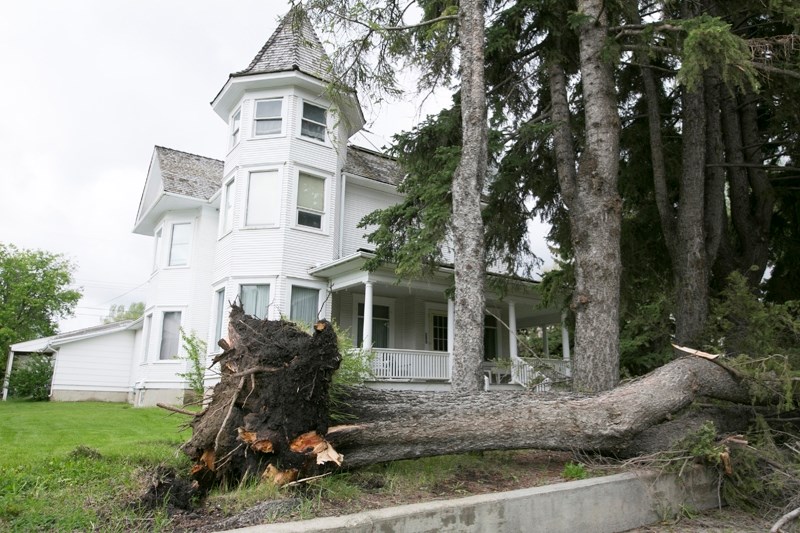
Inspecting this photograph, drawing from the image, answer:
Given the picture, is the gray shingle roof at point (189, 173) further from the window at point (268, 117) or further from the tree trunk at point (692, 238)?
the tree trunk at point (692, 238)

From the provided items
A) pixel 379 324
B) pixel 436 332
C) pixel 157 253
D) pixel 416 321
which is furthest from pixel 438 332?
pixel 157 253

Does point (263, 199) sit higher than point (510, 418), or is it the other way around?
point (263, 199)

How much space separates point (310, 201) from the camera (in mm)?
15547

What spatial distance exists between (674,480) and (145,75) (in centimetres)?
1450

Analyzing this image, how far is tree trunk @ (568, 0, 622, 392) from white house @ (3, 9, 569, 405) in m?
5.84

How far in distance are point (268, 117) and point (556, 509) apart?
564 inches

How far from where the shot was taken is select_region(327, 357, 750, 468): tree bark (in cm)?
436

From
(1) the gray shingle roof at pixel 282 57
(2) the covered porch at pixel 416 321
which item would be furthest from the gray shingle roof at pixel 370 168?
(2) the covered porch at pixel 416 321

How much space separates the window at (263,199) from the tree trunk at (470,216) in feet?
28.8

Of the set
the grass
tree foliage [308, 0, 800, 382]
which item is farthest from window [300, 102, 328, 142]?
the grass

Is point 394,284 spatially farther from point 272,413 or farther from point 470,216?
point 272,413

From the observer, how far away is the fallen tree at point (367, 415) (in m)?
3.91

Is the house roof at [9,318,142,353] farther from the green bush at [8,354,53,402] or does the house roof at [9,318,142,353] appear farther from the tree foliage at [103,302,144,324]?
the tree foliage at [103,302,144,324]

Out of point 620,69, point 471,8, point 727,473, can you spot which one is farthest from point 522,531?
point 620,69
